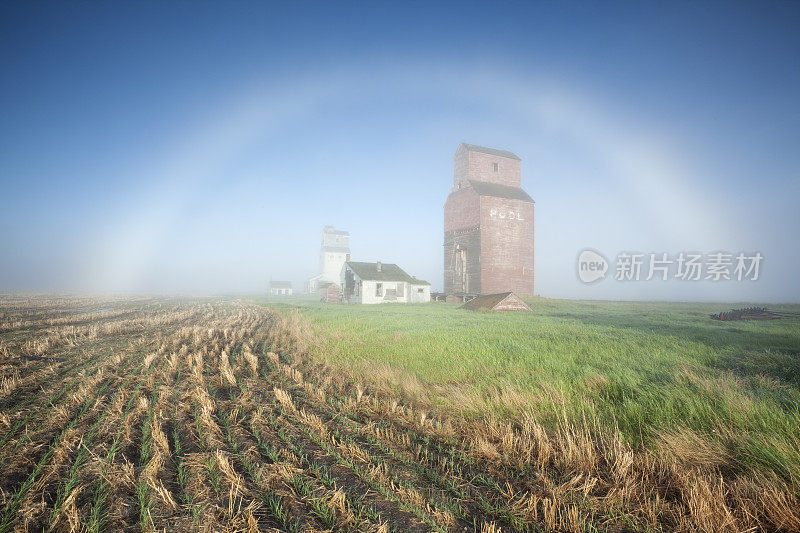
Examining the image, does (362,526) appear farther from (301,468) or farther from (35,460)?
(35,460)

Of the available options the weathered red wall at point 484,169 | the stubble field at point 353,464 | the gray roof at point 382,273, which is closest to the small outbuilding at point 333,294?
the gray roof at point 382,273

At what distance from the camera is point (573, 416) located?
4680mm

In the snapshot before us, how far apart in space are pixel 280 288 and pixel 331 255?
749 inches

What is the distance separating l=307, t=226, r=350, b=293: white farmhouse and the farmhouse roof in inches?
1827

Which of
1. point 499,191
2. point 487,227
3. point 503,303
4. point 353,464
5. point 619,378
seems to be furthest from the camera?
point 499,191

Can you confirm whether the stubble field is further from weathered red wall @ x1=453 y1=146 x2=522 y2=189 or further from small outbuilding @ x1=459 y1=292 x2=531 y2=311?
weathered red wall @ x1=453 y1=146 x2=522 y2=189

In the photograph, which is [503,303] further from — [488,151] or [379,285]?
[488,151]

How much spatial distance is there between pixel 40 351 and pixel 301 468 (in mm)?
12060

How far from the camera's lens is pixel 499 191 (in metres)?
37.6

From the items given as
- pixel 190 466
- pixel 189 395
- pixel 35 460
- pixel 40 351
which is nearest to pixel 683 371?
pixel 190 466

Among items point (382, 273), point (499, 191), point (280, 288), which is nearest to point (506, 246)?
point (499, 191)

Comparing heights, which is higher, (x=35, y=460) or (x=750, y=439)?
(x=750, y=439)

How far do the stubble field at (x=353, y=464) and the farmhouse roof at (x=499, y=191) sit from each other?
31464 mm

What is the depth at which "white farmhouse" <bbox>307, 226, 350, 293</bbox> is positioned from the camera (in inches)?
3068
